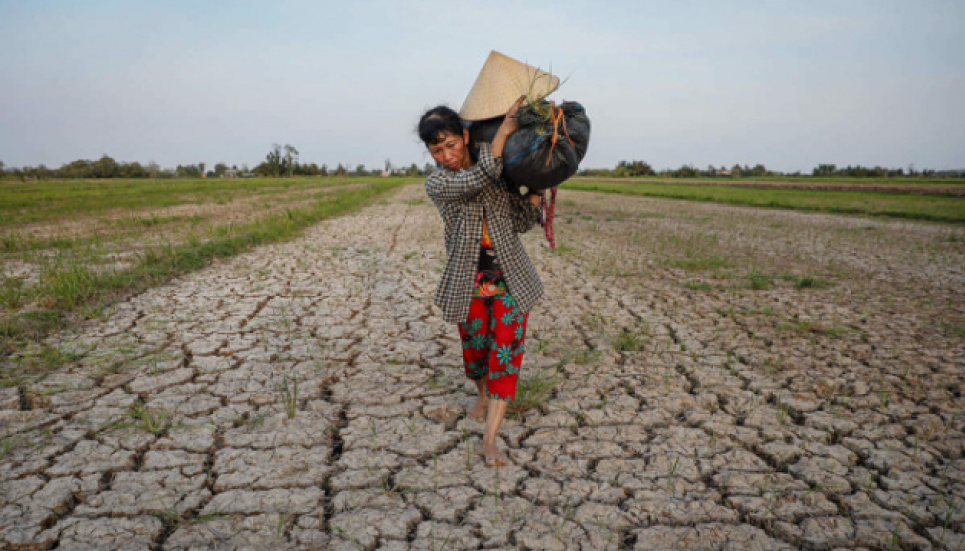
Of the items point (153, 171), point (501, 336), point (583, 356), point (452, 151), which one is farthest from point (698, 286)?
point (153, 171)

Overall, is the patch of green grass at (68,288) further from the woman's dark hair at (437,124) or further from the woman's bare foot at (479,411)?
the woman's dark hair at (437,124)

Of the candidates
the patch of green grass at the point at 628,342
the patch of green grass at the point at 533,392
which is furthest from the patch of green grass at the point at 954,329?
the patch of green grass at the point at 533,392

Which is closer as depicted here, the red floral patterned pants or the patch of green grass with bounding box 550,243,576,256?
the red floral patterned pants

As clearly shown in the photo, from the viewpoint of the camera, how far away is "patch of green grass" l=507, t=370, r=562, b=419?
98.3 inches

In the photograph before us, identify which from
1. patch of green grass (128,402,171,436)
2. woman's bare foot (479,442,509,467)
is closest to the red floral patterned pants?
woman's bare foot (479,442,509,467)

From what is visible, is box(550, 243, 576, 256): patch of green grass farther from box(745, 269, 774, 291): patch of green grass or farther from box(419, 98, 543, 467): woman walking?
box(419, 98, 543, 467): woman walking

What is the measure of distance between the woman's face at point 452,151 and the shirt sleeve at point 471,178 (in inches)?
2.1

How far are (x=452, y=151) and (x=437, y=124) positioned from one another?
113 millimetres

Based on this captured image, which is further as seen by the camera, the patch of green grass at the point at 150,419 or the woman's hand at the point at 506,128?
the patch of green grass at the point at 150,419

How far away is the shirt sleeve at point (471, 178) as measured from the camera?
1764mm

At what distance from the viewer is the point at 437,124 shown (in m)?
1.84

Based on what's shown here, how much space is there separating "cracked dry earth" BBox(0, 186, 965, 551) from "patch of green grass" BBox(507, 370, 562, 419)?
0.21ft

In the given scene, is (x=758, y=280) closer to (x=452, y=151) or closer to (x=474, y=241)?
(x=474, y=241)

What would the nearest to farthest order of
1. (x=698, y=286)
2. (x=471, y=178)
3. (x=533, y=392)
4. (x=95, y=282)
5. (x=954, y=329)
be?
(x=471, y=178) < (x=533, y=392) < (x=954, y=329) < (x=95, y=282) < (x=698, y=286)
